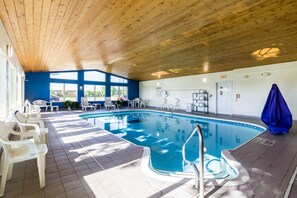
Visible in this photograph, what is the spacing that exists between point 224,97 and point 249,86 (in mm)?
1374

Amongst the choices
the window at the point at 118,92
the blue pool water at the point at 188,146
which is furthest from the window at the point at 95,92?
the blue pool water at the point at 188,146

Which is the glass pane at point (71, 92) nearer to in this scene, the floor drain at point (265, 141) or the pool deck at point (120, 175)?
the pool deck at point (120, 175)

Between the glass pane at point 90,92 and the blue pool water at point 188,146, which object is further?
the glass pane at point 90,92

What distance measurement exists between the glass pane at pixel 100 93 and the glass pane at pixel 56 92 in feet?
8.08

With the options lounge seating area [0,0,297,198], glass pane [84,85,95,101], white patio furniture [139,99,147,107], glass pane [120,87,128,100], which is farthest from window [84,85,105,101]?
lounge seating area [0,0,297,198]

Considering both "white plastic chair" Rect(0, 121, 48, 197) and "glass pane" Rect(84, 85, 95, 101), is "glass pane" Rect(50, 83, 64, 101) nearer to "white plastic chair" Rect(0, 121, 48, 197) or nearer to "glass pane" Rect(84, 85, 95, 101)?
"glass pane" Rect(84, 85, 95, 101)

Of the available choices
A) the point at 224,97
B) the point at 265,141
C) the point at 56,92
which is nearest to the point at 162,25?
the point at 265,141

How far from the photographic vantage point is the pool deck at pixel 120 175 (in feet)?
6.10

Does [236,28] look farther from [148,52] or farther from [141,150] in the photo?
[141,150]

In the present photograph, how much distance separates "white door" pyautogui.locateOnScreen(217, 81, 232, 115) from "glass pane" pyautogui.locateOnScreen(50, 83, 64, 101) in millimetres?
10563

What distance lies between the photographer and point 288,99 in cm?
659

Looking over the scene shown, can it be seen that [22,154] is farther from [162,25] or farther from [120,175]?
[162,25]

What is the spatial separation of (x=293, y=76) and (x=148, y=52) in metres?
5.95

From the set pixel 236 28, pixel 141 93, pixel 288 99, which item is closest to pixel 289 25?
pixel 236 28
